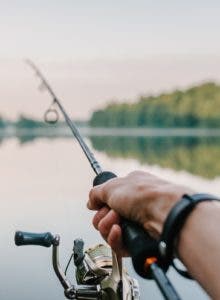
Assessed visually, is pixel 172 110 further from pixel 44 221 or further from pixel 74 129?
pixel 74 129

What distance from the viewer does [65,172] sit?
29.0 metres

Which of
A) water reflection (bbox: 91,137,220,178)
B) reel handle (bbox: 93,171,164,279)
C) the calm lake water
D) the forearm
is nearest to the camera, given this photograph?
the forearm

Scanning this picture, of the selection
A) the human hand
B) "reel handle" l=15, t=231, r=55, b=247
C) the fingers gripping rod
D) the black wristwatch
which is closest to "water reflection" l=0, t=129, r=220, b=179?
the fingers gripping rod

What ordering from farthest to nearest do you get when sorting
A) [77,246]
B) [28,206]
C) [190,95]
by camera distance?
[190,95] < [28,206] < [77,246]

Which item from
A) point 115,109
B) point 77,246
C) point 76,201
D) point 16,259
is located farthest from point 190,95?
point 77,246

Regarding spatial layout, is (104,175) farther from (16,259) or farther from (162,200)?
(16,259)

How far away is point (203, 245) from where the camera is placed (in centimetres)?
105

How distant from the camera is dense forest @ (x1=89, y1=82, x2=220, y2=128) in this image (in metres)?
99.0

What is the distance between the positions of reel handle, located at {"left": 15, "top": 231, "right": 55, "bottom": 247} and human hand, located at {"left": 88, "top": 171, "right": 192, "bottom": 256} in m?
0.95

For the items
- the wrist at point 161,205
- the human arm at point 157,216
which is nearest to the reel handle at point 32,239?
the human arm at point 157,216

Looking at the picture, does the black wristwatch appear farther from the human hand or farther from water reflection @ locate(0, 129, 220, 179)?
water reflection @ locate(0, 129, 220, 179)

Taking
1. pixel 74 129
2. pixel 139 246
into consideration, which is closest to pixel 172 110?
pixel 74 129

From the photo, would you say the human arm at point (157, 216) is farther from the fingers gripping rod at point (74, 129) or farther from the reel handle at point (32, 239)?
the reel handle at point (32, 239)

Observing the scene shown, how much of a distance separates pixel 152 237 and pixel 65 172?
27.8 metres
